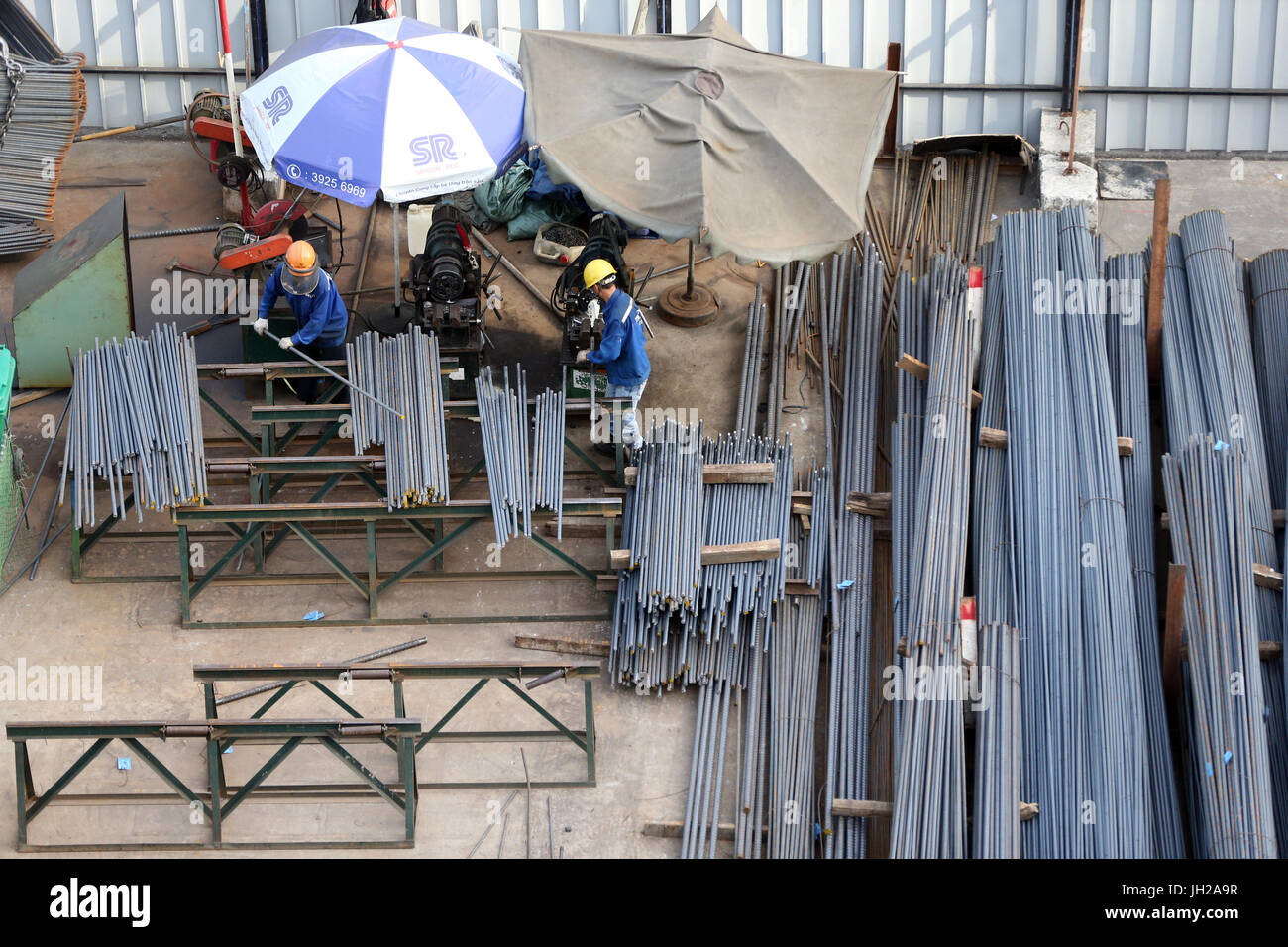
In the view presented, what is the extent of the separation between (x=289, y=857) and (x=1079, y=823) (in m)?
4.57

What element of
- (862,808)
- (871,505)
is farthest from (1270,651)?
(871,505)

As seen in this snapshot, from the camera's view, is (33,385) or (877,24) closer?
(33,385)

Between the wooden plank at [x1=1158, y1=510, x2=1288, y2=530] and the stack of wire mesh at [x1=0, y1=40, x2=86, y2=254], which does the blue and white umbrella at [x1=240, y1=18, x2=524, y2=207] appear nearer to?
the stack of wire mesh at [x1=0, y1=40, x2=86, y2=254]

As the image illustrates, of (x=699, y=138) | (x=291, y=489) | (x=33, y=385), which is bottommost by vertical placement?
(x=291, y=489)

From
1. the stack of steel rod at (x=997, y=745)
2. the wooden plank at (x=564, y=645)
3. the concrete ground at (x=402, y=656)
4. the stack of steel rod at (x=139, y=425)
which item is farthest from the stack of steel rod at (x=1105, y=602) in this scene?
the stack of steel rod at (x=139, y=425)

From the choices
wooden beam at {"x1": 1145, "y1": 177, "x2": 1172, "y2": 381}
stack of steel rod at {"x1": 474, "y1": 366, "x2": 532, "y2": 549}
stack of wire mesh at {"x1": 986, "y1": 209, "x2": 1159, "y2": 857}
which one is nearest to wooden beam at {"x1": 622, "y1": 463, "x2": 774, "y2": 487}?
stack of steel rod at {"x1": 474, "y1": 366, "x2": 532, "y2": 549}

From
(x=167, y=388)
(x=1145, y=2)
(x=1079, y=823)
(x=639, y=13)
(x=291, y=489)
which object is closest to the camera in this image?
(x=1079, y=823)

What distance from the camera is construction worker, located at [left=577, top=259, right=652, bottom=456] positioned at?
12227 millimetres

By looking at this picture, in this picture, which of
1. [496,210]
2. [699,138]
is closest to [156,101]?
[496,210]

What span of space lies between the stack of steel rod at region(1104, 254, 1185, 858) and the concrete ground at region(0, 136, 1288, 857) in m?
2.31

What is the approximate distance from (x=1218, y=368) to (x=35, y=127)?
9801mm

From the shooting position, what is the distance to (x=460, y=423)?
13.3 m

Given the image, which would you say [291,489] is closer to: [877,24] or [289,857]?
[289,857]

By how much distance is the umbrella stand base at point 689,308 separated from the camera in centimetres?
1416
